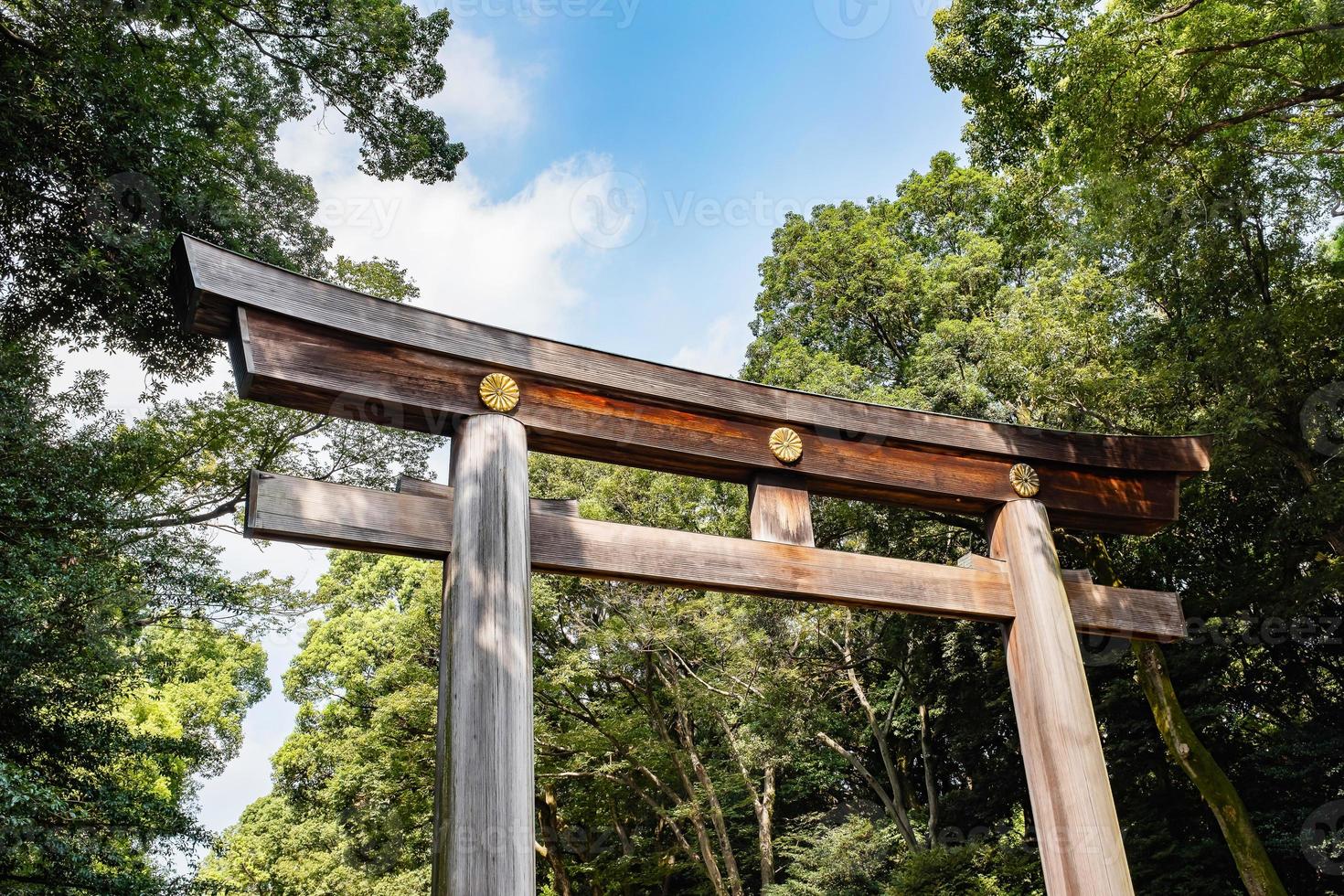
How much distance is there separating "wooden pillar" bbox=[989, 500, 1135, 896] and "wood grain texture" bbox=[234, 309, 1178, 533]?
12.5 inches

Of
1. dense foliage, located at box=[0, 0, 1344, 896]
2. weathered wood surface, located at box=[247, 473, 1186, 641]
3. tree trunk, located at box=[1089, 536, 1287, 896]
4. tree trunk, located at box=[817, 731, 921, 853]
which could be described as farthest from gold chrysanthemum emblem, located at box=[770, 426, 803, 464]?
tree trunk, located at box=[817, 731, 921, 853]

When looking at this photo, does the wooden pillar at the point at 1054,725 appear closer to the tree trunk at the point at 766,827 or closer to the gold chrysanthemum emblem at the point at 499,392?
the gold chrysanthemum emblem at the point at 499,392

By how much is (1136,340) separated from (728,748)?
8.94 metres

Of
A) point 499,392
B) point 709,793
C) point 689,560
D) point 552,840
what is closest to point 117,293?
point 499,392

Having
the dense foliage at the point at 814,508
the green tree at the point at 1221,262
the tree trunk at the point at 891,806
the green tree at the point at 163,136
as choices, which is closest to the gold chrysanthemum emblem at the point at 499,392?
the dense foliage at the point at 814,508

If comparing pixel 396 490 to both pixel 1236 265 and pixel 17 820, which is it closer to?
pixel 17 820

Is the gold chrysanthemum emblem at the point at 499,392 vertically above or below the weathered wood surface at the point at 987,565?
above

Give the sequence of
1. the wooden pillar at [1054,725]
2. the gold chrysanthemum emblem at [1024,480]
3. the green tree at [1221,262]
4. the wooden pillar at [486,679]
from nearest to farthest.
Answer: the wooden pillar at [486,679]
the wooden pillar at [1054,725]
the gold chrysanthemum emblem at [1024,480]
the green tree at [1221,262]

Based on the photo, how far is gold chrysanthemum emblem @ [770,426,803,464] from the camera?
4.03m

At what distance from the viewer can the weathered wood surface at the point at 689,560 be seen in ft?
9.88

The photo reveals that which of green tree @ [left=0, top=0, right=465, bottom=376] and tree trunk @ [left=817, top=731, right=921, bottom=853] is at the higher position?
green tree @ [left=0, top=0, right=465, bottom=376]

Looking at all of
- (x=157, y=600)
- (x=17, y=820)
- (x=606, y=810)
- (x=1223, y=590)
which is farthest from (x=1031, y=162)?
(x=606, y=810)

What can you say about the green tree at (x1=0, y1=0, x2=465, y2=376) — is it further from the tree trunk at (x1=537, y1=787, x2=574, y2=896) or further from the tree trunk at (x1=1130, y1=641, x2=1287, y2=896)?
the tree trunk at (x1=537, y1=787, x2=574, y2=896)

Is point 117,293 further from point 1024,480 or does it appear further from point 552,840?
point 552,840
